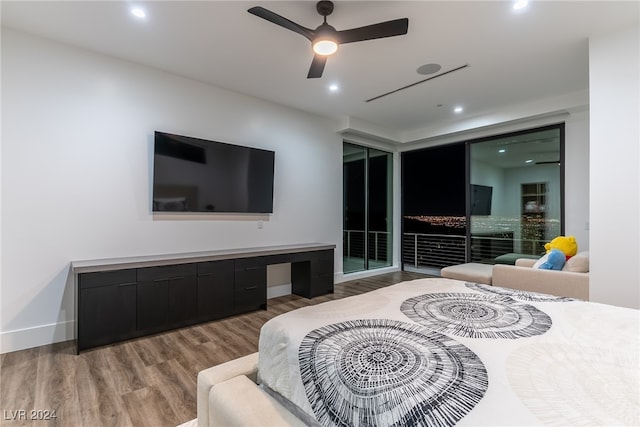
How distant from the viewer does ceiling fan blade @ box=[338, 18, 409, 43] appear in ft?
7.04

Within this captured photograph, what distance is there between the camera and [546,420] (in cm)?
82

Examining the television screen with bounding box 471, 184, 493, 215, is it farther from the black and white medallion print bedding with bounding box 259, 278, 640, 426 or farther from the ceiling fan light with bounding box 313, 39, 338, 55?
the ceiling fan light with bounding box 313, 39, 338, 55

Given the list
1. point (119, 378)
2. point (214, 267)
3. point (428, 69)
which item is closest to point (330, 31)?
point (428, 69)

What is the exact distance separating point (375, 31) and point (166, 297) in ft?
9.92

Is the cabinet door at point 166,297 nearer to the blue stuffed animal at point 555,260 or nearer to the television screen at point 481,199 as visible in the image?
the blue stuffed animal at point 555,260

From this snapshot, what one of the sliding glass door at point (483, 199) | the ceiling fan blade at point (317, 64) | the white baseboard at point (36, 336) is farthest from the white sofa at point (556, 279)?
the white baseboard at point (36, 336)

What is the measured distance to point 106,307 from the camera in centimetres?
271

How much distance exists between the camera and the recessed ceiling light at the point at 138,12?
7.77 ft

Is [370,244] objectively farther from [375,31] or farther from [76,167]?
[76,167]

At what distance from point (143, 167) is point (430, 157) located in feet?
16.3

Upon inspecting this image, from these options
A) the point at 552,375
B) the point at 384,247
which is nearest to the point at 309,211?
the point at 384,247

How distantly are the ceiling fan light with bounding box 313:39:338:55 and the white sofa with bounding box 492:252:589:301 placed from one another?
9.59ft

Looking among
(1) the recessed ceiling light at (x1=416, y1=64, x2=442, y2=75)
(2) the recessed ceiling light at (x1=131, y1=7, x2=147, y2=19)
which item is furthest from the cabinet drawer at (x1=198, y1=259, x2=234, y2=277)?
(1) the recessed ceiling light at (x1=416, y1=64, x2=442, y2=75)

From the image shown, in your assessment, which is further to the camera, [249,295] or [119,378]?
[249,295]
